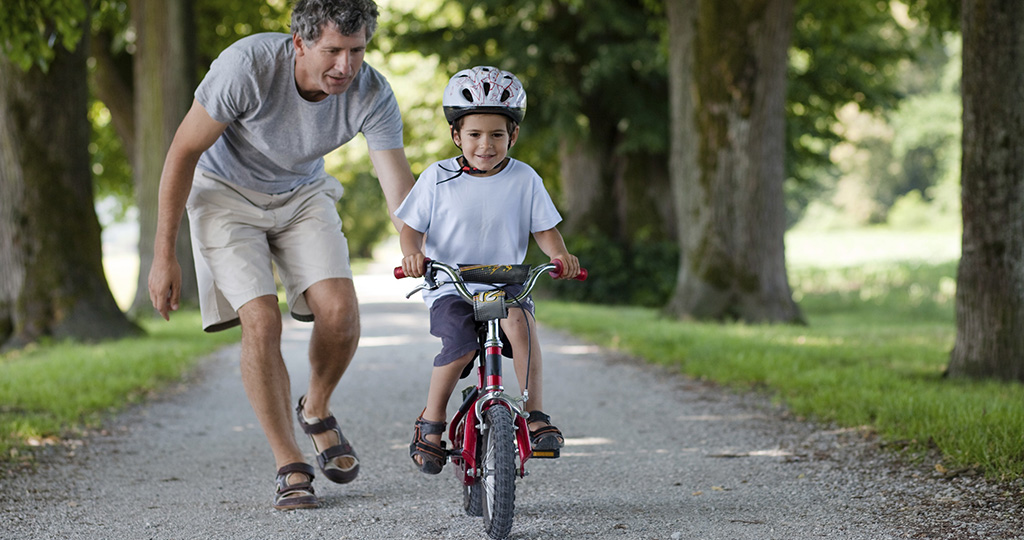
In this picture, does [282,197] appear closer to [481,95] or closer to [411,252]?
[411,252]

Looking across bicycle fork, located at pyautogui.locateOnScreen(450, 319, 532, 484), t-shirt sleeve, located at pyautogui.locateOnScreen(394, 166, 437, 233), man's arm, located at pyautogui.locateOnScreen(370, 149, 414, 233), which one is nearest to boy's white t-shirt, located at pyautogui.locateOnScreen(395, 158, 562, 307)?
t-shirt sleeve, located at pyautogui.locateOnScreen(394, 166, 437, 233)

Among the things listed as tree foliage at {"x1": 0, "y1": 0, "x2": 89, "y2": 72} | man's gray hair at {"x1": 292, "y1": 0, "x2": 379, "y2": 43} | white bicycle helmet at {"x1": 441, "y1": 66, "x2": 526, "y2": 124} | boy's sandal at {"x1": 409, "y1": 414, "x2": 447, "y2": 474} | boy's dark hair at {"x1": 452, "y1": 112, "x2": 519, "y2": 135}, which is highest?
tree foliage at {"x1": 0, "y1": 0, "x2": 89, "y2": 72}

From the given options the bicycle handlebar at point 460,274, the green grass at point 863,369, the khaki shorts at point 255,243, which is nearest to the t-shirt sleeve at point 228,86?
the khaki shorts at point 255,243

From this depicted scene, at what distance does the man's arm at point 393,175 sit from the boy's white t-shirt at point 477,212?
0.48m

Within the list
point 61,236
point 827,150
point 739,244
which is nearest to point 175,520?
point 61,236

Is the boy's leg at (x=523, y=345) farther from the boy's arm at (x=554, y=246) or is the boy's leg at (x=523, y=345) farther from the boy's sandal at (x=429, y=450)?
the boy's sandal at (x=429, y=450)

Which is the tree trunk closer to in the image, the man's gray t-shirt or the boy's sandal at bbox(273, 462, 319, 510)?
the man's gray t-shirt

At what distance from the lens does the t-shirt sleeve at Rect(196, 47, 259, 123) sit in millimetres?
4082

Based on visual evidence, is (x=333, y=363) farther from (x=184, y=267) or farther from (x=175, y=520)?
(x=184, y=267)

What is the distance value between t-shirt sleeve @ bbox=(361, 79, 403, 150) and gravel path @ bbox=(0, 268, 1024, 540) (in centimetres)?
156

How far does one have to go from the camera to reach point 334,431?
474 centimetres

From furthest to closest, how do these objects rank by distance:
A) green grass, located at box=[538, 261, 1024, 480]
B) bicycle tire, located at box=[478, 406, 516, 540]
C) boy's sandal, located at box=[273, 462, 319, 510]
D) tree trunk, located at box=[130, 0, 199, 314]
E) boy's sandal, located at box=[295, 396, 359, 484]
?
1. tree trunk, located at box=[130, 0, 199, 314]
2. green grass, located at box=[538, 261, 1024, 480]
3. boy's sandal, located at box=[295, 396, 359, 484]
4. boy's sandal, located at box=[273, 462, 319, 510]
5. bicycle tire, located at box=[478, 406, 516, 540]

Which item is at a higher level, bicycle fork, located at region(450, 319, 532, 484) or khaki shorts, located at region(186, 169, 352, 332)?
khaki shorts, located at region(186, 169, 352, 332)

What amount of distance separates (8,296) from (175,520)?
Result: 7.45 meters
